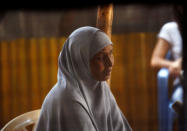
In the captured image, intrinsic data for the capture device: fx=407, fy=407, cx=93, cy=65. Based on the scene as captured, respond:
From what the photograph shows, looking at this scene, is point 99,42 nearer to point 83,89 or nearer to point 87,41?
point 87,41

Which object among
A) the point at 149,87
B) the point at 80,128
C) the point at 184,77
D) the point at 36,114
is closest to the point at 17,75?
the point at 36,114

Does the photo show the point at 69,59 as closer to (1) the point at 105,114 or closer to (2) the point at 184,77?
(1) the point at 105,114

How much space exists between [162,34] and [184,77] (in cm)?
17

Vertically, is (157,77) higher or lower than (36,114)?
higher

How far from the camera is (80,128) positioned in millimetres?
1430

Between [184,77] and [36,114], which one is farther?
[36,114]

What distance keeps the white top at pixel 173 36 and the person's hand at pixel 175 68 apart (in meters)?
0.02

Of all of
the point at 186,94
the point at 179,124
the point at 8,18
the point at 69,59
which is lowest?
the point at 179,124

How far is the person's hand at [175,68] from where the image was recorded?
1.40 metres

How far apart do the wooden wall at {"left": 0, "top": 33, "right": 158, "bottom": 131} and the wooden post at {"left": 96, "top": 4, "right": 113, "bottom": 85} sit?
35 mm

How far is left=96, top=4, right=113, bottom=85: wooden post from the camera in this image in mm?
1404

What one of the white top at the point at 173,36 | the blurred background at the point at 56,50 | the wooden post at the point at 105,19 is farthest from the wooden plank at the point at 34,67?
the white top at the point at 173,36

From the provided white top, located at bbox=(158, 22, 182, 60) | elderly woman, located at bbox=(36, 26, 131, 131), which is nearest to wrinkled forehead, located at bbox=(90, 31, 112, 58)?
elderly woman, located at bbox=(36, 26, 131, 131)

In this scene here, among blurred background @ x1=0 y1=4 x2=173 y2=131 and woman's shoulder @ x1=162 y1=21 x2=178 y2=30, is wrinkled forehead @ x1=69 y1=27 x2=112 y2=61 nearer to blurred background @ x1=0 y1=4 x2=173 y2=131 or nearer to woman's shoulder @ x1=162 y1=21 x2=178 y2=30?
blurred background @ x1=0 y1=4 x2=173 y2=131
